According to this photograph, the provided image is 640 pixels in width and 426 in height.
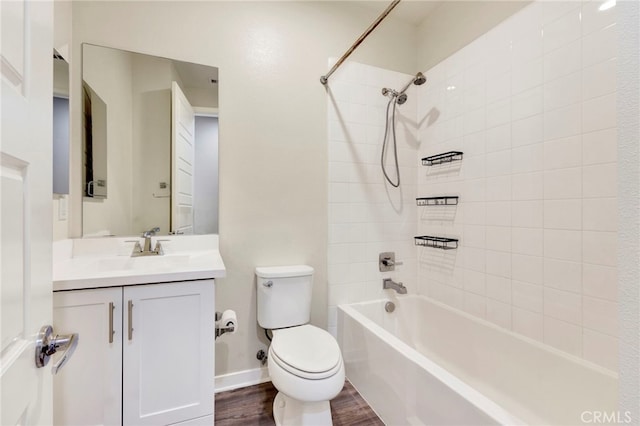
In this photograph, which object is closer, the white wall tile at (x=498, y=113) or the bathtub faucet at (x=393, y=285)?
the white wall tile at (x=498, y=113)

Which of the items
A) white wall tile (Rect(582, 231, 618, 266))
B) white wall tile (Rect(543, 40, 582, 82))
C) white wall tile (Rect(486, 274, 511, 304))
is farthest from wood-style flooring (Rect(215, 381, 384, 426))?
white wall tile (Rect(543, 40, 582, 82))

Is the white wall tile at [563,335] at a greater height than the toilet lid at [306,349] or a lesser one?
greater

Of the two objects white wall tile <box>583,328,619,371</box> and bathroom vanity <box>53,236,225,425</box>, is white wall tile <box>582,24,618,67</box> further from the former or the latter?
bathroom vanity <box>53,236,225,425</box>

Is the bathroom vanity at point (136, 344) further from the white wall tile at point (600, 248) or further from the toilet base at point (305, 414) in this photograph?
the white wall tile at point (600, 248)

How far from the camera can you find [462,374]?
1.71 metres

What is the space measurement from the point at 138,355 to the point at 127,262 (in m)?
0.54

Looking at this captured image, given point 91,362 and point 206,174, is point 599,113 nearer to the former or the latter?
point 206,174

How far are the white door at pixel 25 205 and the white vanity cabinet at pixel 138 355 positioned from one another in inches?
22.9

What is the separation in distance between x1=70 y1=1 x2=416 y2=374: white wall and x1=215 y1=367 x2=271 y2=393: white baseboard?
46 millimetres

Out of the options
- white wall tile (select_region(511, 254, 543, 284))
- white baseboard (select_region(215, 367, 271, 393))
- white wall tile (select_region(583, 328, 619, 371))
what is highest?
white wall tile (select_region(511, 254, 543, 284))

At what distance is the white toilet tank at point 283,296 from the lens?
1.70 metres

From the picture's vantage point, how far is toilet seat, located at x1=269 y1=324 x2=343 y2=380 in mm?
1253

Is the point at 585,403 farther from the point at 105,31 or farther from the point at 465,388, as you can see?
the point at 105,31

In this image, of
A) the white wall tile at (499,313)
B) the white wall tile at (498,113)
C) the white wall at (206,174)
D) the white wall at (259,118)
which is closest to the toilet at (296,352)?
the white wall at (259,118)
